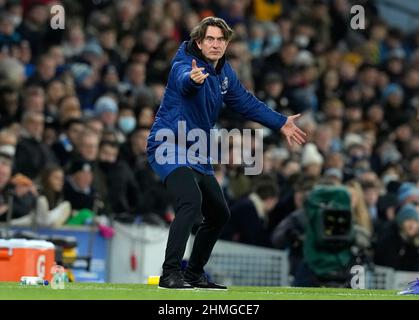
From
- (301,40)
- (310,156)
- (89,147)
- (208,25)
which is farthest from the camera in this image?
(301,40)

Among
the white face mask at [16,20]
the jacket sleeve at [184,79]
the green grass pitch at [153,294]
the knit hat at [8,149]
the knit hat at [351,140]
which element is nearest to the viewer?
the green grass pitch at [153,294]

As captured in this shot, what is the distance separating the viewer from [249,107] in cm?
1102

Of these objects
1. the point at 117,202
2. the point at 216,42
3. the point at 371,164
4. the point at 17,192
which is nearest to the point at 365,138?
the point at 371,164

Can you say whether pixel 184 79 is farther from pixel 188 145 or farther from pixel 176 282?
pixel 176 282

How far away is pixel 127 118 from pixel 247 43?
454 cm

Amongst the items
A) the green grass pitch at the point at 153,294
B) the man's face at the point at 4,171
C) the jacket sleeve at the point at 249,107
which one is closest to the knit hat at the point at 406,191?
the man's face at the point at 4,171

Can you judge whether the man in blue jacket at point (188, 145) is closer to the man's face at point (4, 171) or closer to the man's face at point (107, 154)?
the man's face at point (4, 171)

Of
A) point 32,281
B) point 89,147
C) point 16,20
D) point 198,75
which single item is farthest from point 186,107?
point 16,20

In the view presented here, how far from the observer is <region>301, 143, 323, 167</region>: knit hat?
18.6 metres

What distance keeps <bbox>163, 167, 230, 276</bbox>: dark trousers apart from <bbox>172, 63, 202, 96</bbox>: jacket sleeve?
2.03ft

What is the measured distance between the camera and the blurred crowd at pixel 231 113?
16.1 metres

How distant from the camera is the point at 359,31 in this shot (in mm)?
24609

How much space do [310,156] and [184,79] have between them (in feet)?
29.1

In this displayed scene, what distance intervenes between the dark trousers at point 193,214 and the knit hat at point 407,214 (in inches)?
253
